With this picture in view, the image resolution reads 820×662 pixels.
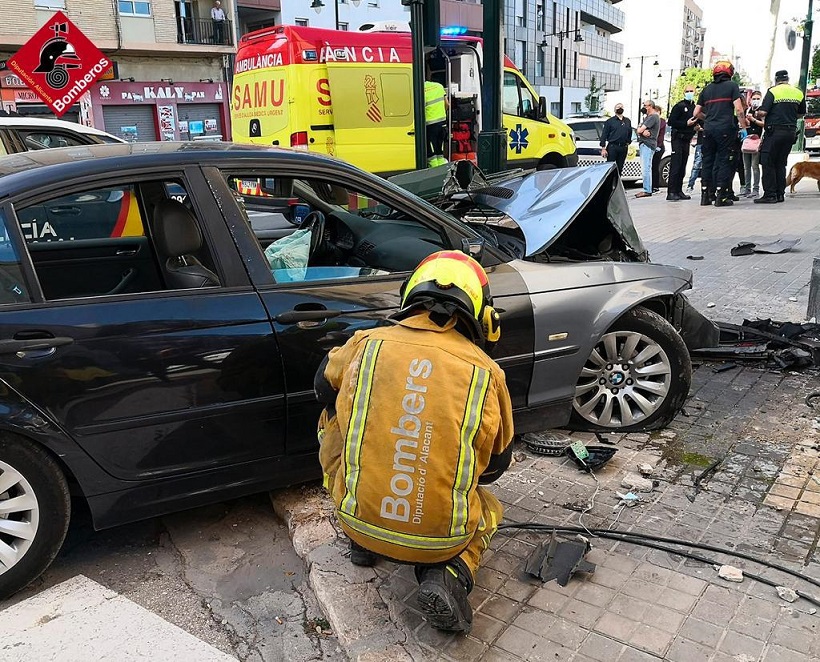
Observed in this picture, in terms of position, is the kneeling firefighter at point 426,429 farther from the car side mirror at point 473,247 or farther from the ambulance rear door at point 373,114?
the ambulance rear door at point 373,114

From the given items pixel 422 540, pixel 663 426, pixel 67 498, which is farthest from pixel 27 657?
pixel 663 426

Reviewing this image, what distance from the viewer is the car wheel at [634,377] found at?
13.2 ft

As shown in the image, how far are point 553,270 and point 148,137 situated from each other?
91.6 ft

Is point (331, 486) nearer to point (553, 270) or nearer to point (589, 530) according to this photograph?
point (589, 530)

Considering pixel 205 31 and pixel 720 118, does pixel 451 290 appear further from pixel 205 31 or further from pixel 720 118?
pixel 205 31

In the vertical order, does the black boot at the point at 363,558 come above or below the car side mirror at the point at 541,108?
below

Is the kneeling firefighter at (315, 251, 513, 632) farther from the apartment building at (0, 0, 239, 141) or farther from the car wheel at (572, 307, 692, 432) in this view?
the apartment building at (0, 0, 239, 141)

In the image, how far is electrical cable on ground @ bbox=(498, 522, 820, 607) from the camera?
9.13 ft

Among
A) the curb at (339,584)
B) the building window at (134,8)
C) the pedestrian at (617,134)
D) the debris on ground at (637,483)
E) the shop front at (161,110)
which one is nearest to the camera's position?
the curb at (339,584)

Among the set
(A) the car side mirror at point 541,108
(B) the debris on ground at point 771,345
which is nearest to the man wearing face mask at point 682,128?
(A) the car side mirror at point 541,108

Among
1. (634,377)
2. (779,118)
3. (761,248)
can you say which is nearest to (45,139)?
(634,377)

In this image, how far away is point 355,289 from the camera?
3322mm

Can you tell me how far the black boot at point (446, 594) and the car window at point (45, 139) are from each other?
5.78 m

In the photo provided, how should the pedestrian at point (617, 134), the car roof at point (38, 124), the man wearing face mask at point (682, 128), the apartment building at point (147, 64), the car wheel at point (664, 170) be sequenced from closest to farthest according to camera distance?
the car roof at point (38, 124) → the man wearing face mask at point (682, 128) → the pedestrian at point (617, 134) → the car wheel at point (664, 170) → the apartment building at point (147, 64)
